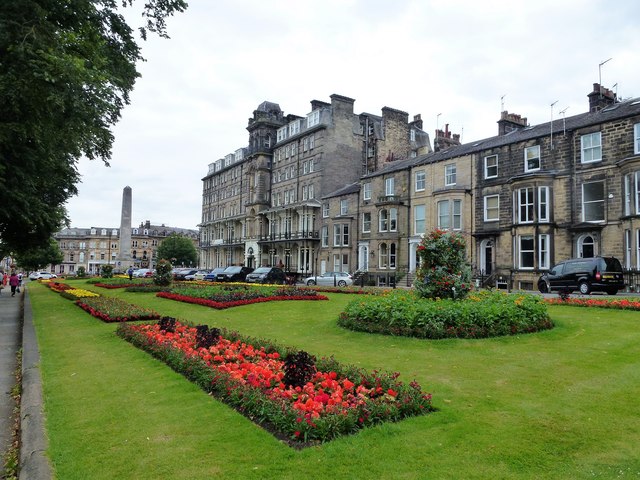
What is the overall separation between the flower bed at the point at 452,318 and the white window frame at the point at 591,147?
843 inches

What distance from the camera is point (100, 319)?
1595 cm

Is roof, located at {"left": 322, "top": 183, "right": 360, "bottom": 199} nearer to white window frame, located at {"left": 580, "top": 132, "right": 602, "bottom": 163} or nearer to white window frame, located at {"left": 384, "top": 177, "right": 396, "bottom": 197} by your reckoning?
white window frame, located at {"left": 384, "top": 177, "right": 396, "bottom": 197}

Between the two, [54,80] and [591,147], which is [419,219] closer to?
[591,147]

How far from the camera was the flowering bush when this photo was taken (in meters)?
13.7

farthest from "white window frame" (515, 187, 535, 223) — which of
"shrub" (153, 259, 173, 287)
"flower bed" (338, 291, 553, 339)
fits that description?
"shrub" (153, 259, 173, 287)

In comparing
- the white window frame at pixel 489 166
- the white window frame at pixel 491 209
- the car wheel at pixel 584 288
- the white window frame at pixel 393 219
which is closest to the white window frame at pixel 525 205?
the white window frame at pixel 491 209

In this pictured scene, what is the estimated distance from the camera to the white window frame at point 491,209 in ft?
113

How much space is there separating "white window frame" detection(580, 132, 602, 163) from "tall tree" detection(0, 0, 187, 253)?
25.1 metres

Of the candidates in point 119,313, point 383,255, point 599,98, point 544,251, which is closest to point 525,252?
point 544,251

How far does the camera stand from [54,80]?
34.2ft

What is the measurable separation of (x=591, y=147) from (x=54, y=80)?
2957cm

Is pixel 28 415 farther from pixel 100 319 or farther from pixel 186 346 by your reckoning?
pixel 100 319

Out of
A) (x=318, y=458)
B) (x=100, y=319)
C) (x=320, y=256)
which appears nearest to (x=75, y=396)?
(x=318, y=458)

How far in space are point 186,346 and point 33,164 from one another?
1173 centimetres
